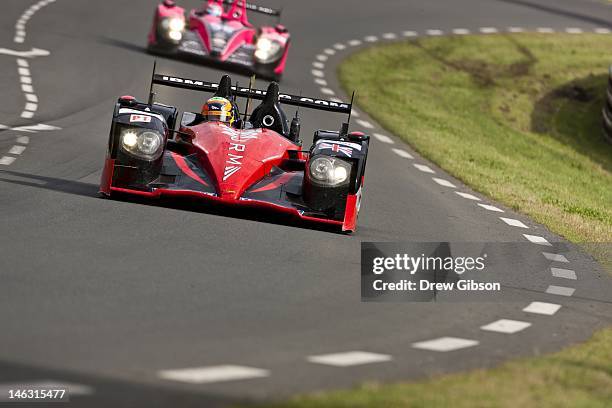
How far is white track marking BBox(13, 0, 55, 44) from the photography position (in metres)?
24.3

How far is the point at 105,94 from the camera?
19828 mm

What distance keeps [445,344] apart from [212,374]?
6.89ft

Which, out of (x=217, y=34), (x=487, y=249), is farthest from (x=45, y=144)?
(x=217, y=34)

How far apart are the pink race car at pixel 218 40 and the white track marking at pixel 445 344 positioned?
15478 mm

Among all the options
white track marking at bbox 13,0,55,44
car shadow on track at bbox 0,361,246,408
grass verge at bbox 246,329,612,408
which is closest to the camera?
car shadow on track at bbox 0,361,246,408

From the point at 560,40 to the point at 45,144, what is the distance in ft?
70.2

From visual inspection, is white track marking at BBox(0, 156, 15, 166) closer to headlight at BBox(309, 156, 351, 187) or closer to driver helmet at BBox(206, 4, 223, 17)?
headlight at BBox(309, 156, 351, 187)

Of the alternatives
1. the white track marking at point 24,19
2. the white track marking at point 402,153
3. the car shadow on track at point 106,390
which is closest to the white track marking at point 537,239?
the white track marking at point 402,153

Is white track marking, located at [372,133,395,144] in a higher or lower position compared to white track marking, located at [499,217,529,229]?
lower

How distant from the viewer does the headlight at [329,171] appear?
1145cm

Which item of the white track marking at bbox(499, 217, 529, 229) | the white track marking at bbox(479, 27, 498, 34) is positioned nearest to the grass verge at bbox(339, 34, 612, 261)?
the white track marking at bbox(499, 217, 529, 229)

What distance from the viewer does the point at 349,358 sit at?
723 centimetres

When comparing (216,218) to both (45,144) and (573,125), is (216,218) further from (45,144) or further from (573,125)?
(573,125)

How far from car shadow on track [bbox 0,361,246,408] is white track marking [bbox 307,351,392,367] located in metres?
1.18
